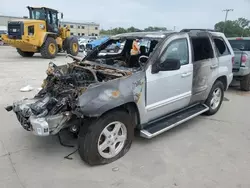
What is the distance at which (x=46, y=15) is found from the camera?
14867 millimetres

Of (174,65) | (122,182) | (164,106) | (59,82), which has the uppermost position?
(174,65)

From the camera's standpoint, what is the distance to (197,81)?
4.25 meters

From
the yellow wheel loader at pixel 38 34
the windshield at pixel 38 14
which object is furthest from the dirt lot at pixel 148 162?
the windshield at pixel 38 14

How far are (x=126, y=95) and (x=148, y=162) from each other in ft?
3.34

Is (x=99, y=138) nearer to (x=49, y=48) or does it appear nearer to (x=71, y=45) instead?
(x=49, y=48)

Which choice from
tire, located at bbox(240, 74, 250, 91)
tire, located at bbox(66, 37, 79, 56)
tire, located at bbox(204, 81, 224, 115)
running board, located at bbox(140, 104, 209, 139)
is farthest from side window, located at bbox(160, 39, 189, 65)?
tire, located at bbox(66, 37, 79, 56)

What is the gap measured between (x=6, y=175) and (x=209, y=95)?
3960 millimetres

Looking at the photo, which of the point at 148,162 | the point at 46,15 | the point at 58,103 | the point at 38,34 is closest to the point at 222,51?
the point at 148,162

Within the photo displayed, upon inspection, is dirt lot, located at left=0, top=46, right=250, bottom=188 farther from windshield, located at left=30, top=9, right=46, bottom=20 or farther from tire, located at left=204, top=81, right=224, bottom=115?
windshield, located at left=30, top=9, right=46, bottom=20

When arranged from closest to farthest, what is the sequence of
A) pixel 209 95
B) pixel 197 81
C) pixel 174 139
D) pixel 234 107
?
pixel 174 139
pixel 197 81
pixel 209 95
pixel 234 107

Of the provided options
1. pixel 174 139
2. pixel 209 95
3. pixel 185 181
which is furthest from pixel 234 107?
pixel 185 181

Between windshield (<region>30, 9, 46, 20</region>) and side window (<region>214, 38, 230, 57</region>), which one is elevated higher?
windshield (<region>30, 9, 46, 20</region>)

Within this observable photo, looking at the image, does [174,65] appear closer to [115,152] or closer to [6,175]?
[115,152]

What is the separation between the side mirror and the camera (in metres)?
3.37
